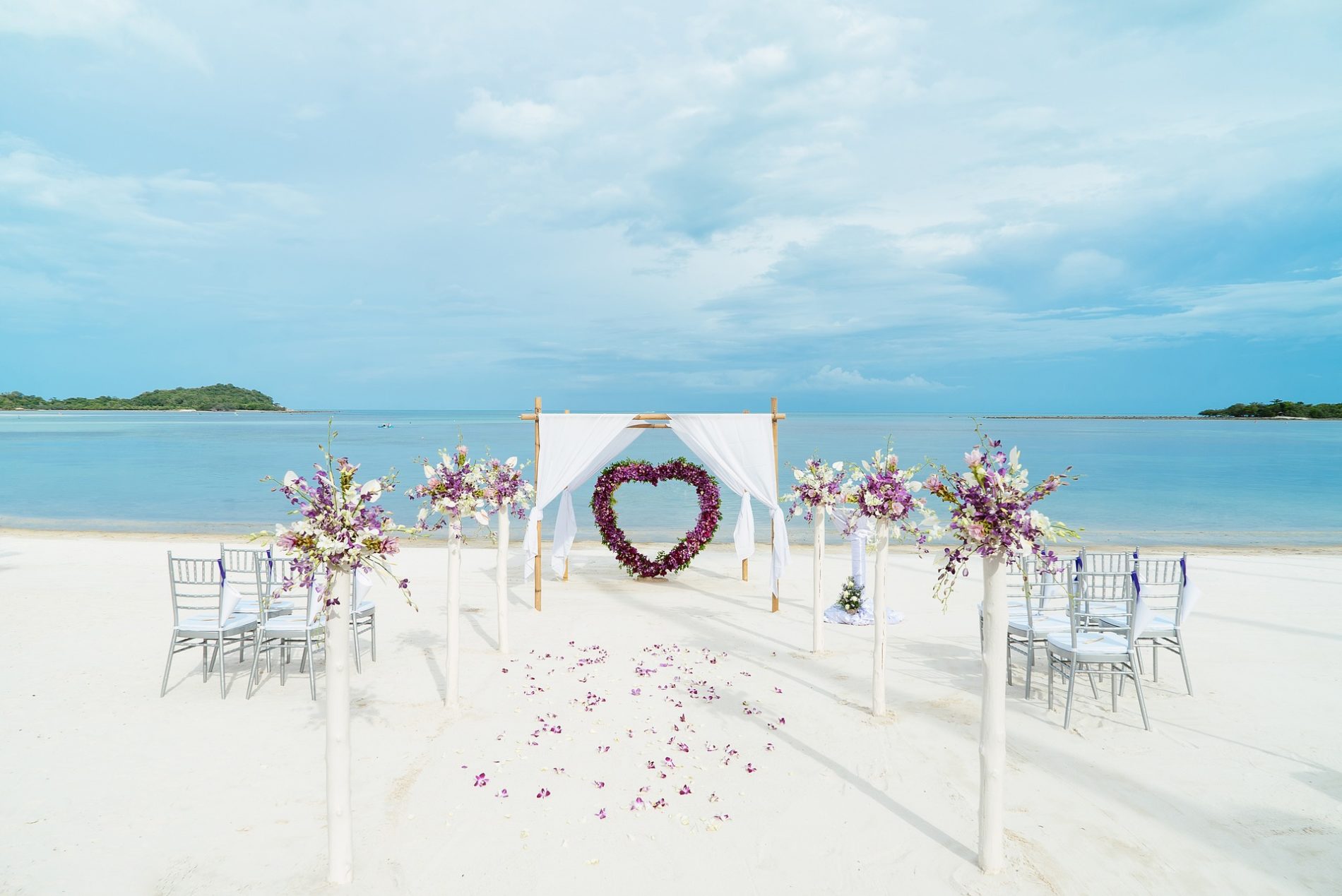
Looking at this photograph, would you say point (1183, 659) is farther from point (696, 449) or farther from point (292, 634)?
point (292, 634)

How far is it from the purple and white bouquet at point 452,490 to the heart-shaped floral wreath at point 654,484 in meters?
4.93

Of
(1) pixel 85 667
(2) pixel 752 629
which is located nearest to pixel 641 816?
(2) pixel 752 629

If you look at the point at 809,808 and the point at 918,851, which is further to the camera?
the point at 809,808

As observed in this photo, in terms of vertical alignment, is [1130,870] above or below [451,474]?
below

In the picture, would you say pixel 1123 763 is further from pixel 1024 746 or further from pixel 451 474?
pixel 451 474

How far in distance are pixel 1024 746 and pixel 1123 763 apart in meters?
0.62

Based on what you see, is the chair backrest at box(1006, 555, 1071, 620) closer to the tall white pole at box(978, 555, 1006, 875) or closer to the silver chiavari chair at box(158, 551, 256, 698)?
the tall white pole at box(978, 555, 1006, 875)

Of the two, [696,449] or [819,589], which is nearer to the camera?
Answer: [819,589]

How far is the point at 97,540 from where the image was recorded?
15438 mm

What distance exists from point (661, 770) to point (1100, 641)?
375cm

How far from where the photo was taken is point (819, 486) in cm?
779

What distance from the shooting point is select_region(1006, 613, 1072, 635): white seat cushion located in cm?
636

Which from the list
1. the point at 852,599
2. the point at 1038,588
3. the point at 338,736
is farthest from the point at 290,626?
the point at 1038,588

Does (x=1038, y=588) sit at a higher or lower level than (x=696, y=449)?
lower
